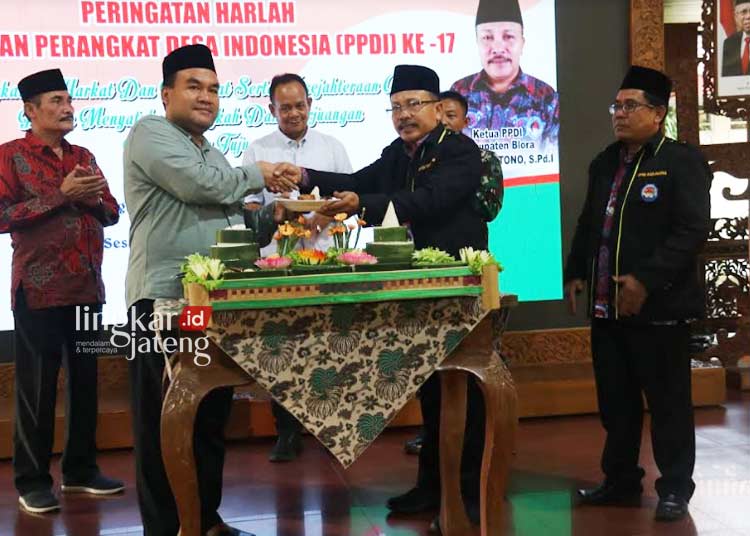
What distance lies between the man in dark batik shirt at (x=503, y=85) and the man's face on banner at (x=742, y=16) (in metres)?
1.12

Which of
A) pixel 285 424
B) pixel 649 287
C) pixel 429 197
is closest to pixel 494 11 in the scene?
pixel 429 197

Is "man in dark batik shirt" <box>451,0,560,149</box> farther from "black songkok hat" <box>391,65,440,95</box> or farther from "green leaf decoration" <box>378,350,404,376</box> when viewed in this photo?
"green leaf decoration" <box>378,350,404,376</box>

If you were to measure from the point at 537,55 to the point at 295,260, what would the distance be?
284 cm

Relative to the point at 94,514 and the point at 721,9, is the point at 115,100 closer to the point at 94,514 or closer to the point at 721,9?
the point at 94,514

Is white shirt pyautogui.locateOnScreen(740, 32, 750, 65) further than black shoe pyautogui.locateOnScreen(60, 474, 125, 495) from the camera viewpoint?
Yes

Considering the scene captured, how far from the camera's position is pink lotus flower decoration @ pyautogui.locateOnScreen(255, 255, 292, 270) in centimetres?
260

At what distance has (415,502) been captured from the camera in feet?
11.0

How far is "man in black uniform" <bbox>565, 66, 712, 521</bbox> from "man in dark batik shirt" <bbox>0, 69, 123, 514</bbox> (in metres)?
1.97

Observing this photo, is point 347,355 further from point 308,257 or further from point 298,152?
point 298,152

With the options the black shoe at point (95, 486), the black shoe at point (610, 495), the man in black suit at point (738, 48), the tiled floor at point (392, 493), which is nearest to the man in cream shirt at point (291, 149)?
the tiled floor at point (392, 493)

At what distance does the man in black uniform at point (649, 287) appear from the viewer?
3166 millimetres

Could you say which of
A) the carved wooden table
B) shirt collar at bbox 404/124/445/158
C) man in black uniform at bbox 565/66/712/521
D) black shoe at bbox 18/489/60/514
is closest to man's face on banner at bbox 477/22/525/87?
man in black uniform at bbox 565/66/712/521

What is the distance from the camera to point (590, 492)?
3.40 meters

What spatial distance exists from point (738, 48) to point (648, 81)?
217cm
